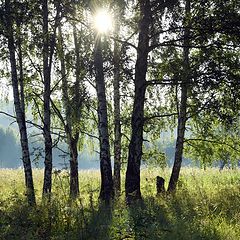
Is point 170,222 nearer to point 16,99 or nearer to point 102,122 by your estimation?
point 102,122

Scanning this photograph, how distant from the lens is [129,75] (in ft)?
36.9

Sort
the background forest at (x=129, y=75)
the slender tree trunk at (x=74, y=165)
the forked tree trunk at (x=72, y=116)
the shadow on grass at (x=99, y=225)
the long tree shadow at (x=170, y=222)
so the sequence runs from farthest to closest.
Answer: the slender tree trunk at (x=74, y=165) → the forked tree trunk at (x=72, y=116) → the background forest at (x=129, y=75) → the shadow on grass at (x=99, y=225) → the long tree shadow at (x=170, y=222)

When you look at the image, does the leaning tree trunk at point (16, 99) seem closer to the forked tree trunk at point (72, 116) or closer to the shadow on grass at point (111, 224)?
the forked tree trunk at point (72, 116)

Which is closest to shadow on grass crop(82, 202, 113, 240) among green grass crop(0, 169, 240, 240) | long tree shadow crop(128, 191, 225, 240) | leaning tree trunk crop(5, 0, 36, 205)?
green grass crop(0, 169, 240, 240)

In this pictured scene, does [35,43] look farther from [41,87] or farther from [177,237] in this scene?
[177,237]

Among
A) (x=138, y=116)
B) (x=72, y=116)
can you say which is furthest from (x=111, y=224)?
(x=72, y=116)

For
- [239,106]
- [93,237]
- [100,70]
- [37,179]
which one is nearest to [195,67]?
[239,106]

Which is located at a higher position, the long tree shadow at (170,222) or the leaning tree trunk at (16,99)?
the leaning tree trunk at (16,99)

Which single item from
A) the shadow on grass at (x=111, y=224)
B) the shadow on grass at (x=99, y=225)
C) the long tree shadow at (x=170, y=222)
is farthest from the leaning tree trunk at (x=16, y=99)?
the long tree shadow at (x=170, y=222)

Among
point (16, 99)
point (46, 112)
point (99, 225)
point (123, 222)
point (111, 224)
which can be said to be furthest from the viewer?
point (46, 112)

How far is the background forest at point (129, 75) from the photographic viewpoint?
9.99 m

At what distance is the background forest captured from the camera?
393 inches

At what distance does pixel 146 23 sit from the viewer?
35.2 feet

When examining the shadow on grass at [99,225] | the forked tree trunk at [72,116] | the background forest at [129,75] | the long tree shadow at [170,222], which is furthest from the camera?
the forked tree trunk at [72,116]
